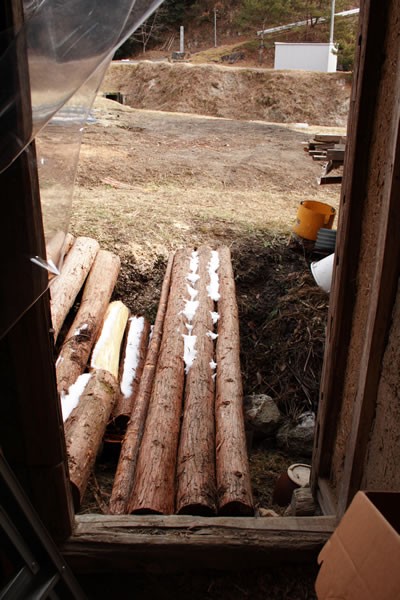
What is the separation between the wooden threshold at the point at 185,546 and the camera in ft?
8.27

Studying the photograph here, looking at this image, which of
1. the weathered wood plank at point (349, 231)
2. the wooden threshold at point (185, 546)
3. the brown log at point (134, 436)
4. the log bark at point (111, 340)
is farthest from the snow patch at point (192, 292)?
the wooden threshold at point (185, 546)

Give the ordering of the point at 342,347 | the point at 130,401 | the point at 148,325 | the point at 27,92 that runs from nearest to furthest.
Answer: the point at 27,92 → the point at 342,347 → the point at 130,401 → the point at 148,325

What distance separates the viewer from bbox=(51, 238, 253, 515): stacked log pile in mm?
3051

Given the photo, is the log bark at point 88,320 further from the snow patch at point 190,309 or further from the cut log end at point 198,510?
the cut log end at point 198,510

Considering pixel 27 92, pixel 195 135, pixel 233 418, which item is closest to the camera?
pixel 27 92

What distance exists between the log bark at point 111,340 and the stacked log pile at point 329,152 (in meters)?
2.89

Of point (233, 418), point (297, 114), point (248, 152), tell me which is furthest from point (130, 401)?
point (297, 114)

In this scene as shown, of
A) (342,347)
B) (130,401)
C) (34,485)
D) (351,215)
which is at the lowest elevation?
(130,401)

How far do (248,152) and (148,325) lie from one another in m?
8.20

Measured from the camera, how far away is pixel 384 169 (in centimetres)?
222

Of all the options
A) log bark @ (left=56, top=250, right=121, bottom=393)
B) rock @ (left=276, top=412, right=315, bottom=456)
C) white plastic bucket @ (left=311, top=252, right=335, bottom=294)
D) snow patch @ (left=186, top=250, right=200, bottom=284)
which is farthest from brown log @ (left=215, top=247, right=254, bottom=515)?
log bark @ (left=56, top=250, right=121, bottom=393)

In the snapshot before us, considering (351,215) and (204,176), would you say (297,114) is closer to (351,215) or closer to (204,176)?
(204,176)

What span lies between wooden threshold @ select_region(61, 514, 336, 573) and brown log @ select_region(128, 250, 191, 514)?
9.7 inches

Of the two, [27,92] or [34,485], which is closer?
[27,92]
